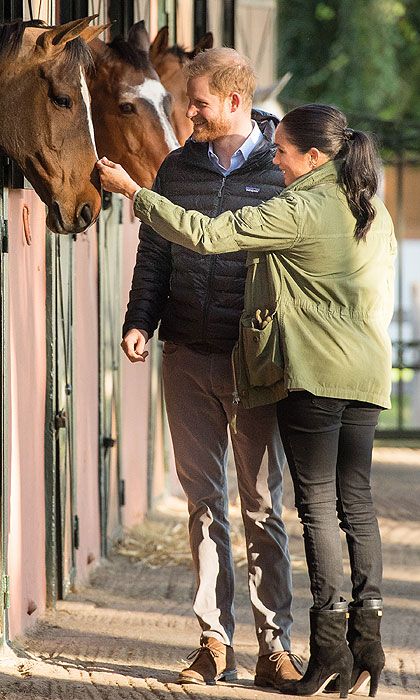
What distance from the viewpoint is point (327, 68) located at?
24766mm

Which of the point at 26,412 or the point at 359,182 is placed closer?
the point at 359,182

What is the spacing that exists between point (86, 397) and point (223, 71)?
2928 millimetres

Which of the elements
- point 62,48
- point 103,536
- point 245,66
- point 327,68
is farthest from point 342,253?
point 327,68

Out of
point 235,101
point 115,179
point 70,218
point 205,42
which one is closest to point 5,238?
point 70,218

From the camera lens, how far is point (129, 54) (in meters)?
6.72

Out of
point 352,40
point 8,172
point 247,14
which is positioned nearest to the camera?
point 8,172

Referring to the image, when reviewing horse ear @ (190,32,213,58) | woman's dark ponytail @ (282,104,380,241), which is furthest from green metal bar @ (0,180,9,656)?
horse ear @ (190,32,213,58)

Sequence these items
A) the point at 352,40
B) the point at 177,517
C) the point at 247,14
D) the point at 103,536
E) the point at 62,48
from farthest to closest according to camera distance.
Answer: the point at 352,40
the point at 247,14
the point at 177,517
the point at 103,536
the point at 62,48

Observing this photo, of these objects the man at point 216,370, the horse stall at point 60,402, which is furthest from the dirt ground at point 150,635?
the man at point 216,370

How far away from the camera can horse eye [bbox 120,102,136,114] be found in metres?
6.71

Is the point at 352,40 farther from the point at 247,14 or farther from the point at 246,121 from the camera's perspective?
the point at 246,121

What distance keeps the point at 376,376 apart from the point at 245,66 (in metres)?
1.05

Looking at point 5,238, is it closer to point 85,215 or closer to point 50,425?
point 85,215

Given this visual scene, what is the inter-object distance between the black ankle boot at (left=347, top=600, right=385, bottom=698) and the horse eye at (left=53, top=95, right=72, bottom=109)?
6.15 feet
